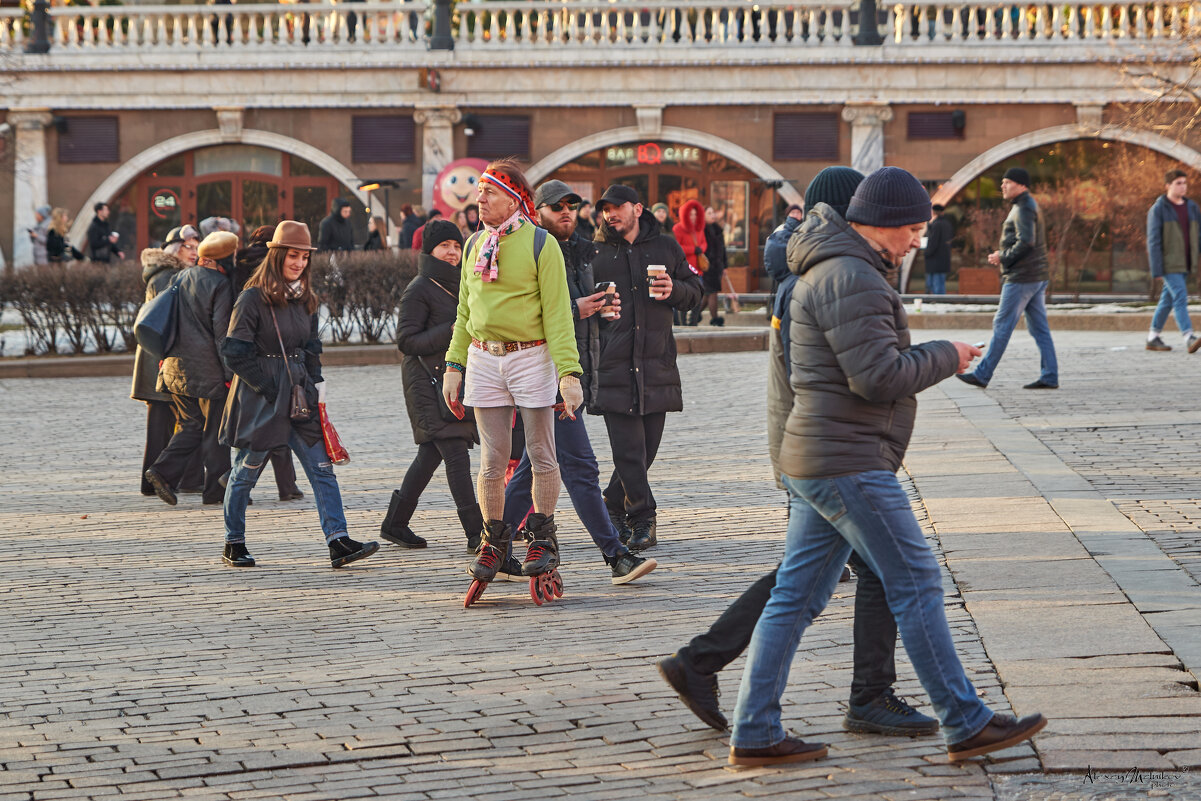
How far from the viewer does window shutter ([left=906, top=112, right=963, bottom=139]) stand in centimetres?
3312

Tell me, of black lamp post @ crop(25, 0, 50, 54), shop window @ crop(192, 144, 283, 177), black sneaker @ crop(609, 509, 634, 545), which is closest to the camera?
black sneaker @ crop(609, 509, 634, 545)

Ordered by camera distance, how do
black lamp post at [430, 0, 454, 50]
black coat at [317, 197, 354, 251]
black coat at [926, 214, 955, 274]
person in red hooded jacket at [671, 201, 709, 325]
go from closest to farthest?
person in red hooded jacket at [671, 201, 709, 325]
black coat at [317, 197, 354, 251]
black coat at [926, 214, 955, 274]
black lamp post at [430, 0, 454, 50]

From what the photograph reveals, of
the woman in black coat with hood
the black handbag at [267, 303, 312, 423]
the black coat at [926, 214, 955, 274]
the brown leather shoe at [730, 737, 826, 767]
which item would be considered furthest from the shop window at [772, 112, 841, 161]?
the brown leather shoe at [730, 737, 826, 767]

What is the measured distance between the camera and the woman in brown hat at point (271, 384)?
7.71m

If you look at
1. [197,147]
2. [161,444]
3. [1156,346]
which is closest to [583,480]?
[161,444]

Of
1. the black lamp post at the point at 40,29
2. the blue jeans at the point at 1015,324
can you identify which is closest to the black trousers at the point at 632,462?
the blue jeans at the point at 1015,324

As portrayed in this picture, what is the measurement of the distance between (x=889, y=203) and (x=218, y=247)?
19.1ft

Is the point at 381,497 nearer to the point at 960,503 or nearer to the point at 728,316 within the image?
the point at 960,503

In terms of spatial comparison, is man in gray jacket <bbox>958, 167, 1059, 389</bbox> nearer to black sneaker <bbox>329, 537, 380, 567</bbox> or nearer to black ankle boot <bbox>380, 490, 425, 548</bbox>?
black ankle boot <bbox>380, 490, 425, 548</bbox>

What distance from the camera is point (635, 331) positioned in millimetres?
7793

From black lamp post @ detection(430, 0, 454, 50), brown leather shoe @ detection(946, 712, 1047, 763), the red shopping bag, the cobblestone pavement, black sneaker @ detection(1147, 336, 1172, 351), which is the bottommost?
the cobblestone pavement

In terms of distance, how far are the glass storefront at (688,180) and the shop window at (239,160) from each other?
6.06 m

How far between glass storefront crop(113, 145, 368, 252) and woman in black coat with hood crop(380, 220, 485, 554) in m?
27.5

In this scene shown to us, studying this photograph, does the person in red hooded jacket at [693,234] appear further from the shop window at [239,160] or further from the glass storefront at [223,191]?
the shop window at [239,160]
